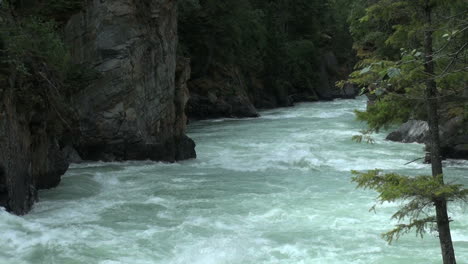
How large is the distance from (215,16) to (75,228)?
24829 millimetres

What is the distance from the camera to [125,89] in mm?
17312

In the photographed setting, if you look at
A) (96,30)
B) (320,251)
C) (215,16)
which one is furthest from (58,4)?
(215,16)

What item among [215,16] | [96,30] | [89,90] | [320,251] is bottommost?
[320,251]

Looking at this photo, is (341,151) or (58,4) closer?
(58,4)

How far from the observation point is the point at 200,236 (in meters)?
9.38

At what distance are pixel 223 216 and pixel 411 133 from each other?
1388 centimetres

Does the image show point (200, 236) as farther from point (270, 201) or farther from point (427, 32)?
point (427, 32)

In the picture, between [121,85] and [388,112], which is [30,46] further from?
[388,112]

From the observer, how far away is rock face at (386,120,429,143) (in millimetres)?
21891

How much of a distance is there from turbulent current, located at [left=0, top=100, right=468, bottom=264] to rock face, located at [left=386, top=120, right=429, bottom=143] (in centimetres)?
329

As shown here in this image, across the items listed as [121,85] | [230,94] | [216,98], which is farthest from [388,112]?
[230,94]

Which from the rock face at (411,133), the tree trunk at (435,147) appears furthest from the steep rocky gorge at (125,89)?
the tree trunk at (435,147)

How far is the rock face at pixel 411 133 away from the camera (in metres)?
21.9

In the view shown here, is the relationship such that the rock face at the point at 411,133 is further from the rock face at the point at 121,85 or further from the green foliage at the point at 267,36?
the green foliage at the point at 267,36
